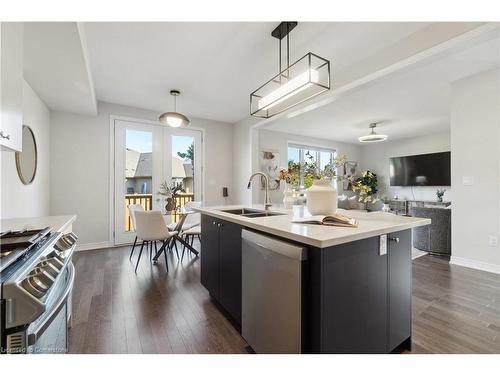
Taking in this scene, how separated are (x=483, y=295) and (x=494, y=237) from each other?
3.33 feet

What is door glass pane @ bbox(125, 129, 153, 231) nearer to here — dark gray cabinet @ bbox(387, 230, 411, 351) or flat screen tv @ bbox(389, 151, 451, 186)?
dark gray cabinet @ bbox(387, 230, 411, 351)

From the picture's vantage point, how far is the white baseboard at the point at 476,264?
8.98 ft

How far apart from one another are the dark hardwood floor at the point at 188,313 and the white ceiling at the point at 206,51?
2513 millimetres

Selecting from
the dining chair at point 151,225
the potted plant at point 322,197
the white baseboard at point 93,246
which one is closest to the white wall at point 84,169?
the white baseboard at point 93,246

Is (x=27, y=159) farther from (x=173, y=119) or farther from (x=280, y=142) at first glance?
(x=280, y=142)

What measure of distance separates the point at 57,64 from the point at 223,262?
2549 mm

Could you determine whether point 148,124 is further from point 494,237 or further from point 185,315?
point 494,237

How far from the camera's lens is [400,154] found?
23.3 ft

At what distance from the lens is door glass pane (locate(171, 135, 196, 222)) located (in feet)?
15.2

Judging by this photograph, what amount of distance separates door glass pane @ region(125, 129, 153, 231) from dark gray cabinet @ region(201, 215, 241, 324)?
262 centimetres

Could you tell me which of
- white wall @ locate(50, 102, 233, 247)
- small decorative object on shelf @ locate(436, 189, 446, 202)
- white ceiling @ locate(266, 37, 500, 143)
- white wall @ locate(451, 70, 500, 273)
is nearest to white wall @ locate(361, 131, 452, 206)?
small decorative object on shelf @ locate(436, 189, 446, 202)

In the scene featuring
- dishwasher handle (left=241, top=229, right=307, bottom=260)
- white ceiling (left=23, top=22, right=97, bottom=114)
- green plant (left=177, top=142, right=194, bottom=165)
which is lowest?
dishwasher handle (left=241, top=229, right=307, bottom=260)

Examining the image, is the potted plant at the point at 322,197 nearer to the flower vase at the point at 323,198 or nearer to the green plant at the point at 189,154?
the flower vase at the point at 323,198

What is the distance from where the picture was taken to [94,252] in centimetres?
370
